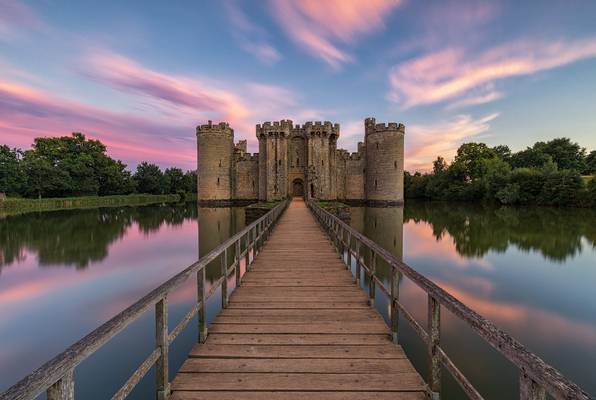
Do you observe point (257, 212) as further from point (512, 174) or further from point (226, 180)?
point (512, 174)

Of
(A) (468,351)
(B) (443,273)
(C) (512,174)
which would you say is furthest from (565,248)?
(C) (512,174)

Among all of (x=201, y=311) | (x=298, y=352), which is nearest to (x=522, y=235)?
(x=298, y=352)

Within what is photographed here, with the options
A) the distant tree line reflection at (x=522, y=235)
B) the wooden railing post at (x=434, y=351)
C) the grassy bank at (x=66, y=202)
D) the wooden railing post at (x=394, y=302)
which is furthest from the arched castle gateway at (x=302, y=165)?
the wooden railing post at (x=434, y=351)

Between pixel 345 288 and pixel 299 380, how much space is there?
3.03m

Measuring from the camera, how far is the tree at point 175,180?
67062mm

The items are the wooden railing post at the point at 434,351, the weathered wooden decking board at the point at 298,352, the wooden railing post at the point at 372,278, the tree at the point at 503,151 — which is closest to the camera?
the wooden railing post at the point at 434,351

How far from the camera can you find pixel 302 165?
4069 centimetres

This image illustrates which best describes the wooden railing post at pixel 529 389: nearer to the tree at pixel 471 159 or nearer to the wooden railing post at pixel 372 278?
the wooden railing post at pixel 372 278

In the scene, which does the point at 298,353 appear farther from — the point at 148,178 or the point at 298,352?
the point at 148,178

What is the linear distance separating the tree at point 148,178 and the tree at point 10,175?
2012 centimetres

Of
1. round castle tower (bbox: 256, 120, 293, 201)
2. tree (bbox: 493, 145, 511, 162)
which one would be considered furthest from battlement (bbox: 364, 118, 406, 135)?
tree (bbox: 493, 145, 511, 162)

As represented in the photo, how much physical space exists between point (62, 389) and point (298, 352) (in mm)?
2342

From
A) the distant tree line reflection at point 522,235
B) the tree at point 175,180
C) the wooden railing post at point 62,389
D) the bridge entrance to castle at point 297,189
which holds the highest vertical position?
the tree at point 175,180

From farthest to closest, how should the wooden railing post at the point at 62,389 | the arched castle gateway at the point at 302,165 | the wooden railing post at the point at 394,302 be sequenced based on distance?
1. the arched castle gateway at the point at 302,165
2. the wooden railing post at the point at 394,302
3. the wooden railing post at the point at 62,389
